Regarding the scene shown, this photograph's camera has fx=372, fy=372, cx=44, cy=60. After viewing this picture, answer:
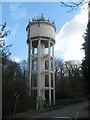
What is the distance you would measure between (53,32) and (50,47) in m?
3.29


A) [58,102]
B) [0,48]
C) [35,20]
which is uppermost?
[35,20]

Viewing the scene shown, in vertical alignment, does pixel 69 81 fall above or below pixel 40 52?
below

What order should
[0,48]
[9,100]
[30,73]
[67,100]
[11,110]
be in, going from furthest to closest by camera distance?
[67,100] < [30,73] < [11,110] < [9,100] < [0,48]

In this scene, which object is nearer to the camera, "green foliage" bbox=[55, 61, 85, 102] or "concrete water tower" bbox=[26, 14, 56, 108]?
"concrete water tower" bbox=[26, 14, 56, 108]

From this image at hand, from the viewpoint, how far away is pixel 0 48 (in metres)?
23.6

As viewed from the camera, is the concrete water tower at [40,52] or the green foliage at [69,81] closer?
the concrete water tower at [40,52]

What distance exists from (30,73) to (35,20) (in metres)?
10.7

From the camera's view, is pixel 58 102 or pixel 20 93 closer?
pixel 20 93

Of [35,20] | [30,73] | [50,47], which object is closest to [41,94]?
[30,73]

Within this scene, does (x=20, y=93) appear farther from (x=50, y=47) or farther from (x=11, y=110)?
(x=50, y=47)

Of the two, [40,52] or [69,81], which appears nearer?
[40,52]

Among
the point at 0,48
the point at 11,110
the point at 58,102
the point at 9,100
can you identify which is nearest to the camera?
the point at 0,48

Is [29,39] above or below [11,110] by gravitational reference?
above

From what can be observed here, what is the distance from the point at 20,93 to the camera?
49.5 m
